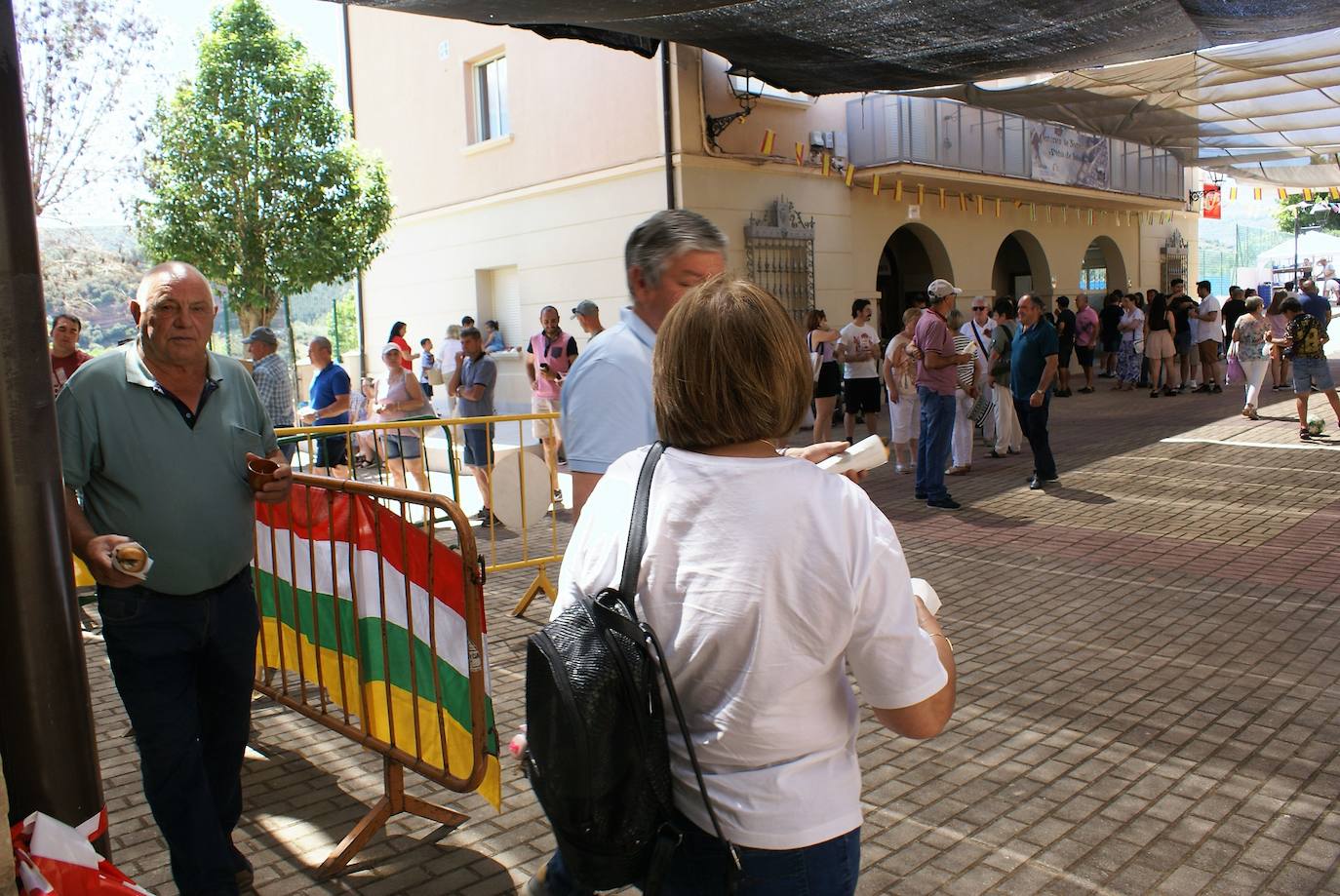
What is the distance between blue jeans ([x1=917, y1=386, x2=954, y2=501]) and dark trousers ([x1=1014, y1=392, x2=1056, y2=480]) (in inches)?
39.0

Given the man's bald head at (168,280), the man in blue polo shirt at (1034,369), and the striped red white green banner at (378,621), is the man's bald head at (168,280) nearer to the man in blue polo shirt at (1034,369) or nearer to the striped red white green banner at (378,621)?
the striped red white green banner at (378,621)

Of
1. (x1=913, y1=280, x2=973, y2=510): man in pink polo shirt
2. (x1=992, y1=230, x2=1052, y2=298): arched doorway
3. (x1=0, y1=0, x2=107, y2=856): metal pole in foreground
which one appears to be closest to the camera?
(x1=0, y1=0, x2=107, y2=856): metal pole in foreground

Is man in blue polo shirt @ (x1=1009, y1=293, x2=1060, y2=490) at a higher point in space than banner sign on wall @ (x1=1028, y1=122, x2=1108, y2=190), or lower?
lower

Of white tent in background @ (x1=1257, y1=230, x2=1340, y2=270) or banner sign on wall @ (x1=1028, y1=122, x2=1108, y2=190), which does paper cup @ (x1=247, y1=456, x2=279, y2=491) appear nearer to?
banner sign on wall @ (x1=1028, y1=122, x2=1108, y2=190)

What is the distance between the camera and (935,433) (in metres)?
9.54

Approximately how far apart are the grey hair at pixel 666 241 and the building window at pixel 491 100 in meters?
16.8

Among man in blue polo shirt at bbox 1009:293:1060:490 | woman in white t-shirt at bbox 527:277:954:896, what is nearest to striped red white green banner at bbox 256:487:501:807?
woman in white t-shirt at bbox 527:277:954:896

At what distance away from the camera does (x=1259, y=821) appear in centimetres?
360

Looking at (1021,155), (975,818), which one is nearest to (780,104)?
(1021,155)

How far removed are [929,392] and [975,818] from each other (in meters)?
6.21

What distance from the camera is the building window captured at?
18.9 m

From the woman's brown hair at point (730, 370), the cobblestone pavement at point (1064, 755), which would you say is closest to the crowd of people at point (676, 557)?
the woman's brown hair at point (730, 370)

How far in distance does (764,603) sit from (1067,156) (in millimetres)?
22813

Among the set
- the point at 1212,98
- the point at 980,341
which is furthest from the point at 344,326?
the point at 980,341
